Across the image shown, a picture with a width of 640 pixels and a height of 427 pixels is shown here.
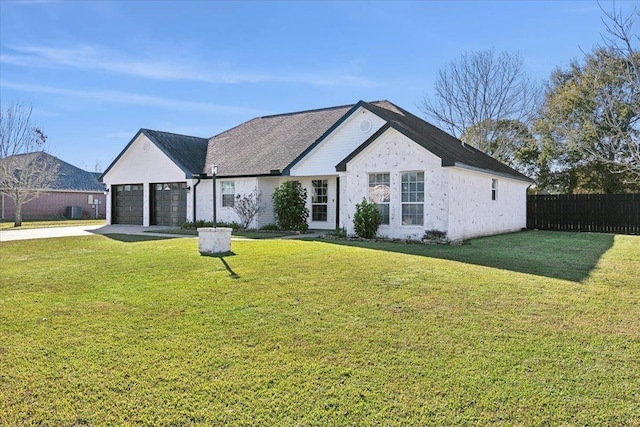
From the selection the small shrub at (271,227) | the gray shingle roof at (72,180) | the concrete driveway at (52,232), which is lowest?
the concrete driveway at (52,232)

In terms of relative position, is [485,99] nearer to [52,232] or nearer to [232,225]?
[232,225]

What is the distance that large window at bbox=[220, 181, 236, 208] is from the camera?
811 inches

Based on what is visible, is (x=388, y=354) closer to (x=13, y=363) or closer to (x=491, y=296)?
(x=491, y=296)

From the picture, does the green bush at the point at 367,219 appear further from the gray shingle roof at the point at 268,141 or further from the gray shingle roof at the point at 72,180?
the gray shingle roof at the point at 72,180

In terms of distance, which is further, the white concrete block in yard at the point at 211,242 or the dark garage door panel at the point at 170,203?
the dark garage door panel at the point at 170,203

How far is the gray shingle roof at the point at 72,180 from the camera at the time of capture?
119 ft

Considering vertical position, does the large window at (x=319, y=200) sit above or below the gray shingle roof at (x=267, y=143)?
below

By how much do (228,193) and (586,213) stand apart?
56.9 feet

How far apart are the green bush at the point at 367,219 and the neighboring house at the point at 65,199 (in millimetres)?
26184

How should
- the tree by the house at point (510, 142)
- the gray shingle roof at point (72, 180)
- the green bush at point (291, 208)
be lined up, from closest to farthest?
the green bush at point (291, 208)
the tree by the house at point (510, 142)
the gray shingle roof at point (72, 180)

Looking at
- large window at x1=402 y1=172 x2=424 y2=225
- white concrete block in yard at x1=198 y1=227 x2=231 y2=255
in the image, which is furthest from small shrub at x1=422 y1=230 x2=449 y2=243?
white concrete block in yard at x1=198 y1=227 x2=231 y2=255

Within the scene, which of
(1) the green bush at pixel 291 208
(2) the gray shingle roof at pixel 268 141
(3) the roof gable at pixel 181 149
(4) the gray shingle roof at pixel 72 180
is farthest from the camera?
(4) the gray shingle roof at pixel 72 180

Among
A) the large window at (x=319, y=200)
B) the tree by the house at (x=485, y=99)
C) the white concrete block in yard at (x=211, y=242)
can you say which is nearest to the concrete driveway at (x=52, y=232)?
the large window at (x=319, y=200)

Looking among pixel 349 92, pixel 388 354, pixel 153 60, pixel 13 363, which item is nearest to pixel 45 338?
pixel 13 363
